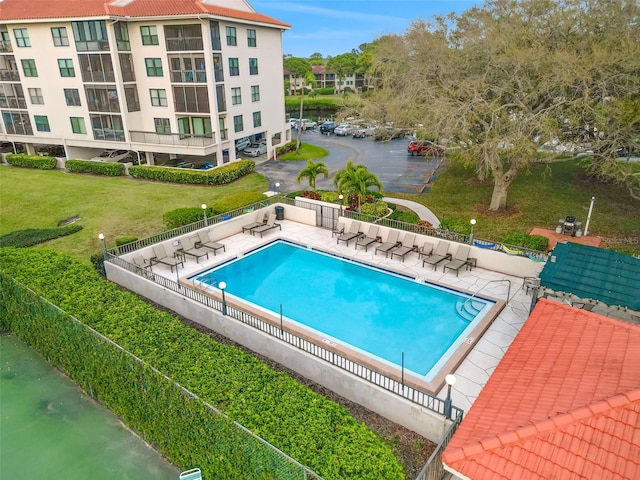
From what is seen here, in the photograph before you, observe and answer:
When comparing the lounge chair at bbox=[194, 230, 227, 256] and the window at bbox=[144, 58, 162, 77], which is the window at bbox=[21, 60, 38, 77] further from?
the lounge chair at bbox=[194, 230, 227, 256]

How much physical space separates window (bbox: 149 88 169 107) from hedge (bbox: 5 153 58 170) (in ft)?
32.5

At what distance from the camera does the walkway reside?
2333 centimetres

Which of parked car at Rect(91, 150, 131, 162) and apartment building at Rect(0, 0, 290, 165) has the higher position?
apartment building at Rect(0, 0, 290, 165)

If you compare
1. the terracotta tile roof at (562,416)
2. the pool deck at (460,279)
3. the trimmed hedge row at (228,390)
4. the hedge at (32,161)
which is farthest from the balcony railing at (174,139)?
the terracotta tile roof at (562,416)

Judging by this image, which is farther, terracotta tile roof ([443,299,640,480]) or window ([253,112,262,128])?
window ([253,112,262,128])

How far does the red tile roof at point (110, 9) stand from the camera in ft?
103

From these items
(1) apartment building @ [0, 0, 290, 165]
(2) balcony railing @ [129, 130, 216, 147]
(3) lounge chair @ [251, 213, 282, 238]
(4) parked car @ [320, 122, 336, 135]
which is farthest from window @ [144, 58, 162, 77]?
(4) parked car @ [320, 122, 336, 135]

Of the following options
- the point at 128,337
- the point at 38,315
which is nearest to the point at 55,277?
the point at 38,315

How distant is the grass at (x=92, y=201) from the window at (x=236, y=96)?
6.45 meters

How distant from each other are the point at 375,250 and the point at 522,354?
1100 cm

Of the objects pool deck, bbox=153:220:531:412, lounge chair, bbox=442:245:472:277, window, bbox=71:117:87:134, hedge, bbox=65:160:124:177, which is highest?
window, bbox=71:117:87:134

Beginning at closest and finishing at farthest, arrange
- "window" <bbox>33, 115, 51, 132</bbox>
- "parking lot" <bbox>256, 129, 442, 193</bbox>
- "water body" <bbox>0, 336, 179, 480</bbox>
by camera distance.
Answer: "water body" <bbox>0, 336, 179, 480</bbox> < "parking lot" <bbox>256, 129, 442, 193</bbox> < "window" <bbox>33, 115, 51, 132</bbox>

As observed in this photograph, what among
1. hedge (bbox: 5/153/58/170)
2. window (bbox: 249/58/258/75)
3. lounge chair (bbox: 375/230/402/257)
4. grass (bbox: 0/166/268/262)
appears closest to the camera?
lounge chair (bbox: 375/230/402/257)

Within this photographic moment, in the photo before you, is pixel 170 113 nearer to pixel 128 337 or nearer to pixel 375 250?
pixel 375 250
